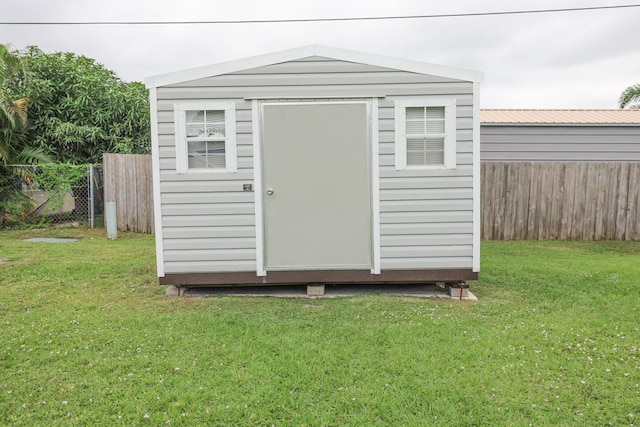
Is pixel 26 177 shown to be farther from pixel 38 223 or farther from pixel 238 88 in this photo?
pixel 238 88

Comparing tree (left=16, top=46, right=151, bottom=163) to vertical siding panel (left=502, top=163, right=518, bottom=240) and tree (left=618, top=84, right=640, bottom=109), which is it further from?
tree (left=618, top=84, right=640, bottom=109)

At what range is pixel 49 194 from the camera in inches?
384

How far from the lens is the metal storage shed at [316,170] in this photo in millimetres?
4828

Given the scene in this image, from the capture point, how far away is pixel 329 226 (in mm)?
4941

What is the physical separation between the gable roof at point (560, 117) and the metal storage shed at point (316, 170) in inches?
202

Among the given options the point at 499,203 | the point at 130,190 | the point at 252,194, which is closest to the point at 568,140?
the point at 499,203

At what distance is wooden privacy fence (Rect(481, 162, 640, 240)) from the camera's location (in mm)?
8531

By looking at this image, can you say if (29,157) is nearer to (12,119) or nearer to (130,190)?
(12,119)

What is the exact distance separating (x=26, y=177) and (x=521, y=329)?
33.0 ft

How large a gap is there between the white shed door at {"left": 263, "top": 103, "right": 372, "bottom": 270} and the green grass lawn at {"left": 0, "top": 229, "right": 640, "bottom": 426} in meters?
0.55

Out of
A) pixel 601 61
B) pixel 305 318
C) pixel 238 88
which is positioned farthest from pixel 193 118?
pixel 601 61

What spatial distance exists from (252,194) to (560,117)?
813cm

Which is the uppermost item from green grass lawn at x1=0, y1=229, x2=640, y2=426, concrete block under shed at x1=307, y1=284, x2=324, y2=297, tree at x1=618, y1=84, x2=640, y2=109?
tree at x1=618, y1=84, x2=640, y2=109

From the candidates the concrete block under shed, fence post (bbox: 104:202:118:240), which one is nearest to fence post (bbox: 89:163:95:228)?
fence post (bbox: 104:202:118:240)
